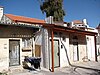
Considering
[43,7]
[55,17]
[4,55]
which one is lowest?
[4,55]

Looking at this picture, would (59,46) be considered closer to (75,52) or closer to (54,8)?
(75,52)

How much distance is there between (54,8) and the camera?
29.6m

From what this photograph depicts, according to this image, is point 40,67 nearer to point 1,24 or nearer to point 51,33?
point 51,33

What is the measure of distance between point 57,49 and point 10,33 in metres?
4.08

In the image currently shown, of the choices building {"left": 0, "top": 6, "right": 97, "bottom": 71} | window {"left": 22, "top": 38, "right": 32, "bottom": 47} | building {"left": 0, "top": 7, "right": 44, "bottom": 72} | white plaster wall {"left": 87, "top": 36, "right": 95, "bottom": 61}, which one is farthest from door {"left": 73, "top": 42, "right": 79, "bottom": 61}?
window {"left": 22, "top": 38, "right": 32, "bottom": 47}

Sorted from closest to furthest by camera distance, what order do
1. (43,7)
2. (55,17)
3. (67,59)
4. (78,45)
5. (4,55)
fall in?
1. (4,55)
2. (67,59)
3. (78,45)
4. (55,17)
5. (43,7)

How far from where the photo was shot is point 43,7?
101 feet

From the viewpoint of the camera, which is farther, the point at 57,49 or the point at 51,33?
the point at 57,49

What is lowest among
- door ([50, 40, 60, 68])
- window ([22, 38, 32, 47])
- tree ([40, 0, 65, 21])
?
door ([50, 40, 60, 68])

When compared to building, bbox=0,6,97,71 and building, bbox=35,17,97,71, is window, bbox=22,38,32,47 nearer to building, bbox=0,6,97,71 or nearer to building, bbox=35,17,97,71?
building, bbox=0,6,97,71

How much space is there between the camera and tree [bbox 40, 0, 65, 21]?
2944 cm

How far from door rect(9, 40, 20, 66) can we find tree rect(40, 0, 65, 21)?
17.9m

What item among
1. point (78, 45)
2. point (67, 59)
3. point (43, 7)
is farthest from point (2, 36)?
point (43, 7)

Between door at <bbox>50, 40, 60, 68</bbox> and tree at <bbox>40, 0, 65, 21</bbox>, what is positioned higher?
tree at <bbox>40, 0, 65, 21</bbox>
